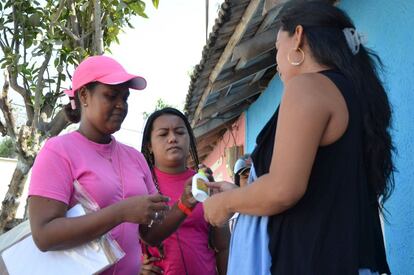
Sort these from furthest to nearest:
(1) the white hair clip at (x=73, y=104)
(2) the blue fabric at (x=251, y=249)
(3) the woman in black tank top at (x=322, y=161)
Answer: (1) the white hair clip at (x=73, y=104) < (2) the blue fabric at (x=251, y=249) < (3) the woman in black tank top at (x=322, y=161)

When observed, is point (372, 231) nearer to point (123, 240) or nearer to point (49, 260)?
point (123, 240)

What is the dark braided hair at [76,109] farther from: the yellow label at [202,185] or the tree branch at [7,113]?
the tree branch at [7,113]

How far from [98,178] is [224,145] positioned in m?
7.59

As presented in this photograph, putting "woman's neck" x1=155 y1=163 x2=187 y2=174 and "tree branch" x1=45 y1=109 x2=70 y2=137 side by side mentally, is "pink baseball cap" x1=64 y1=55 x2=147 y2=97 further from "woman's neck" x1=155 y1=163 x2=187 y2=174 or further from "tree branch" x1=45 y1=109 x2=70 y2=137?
"tree branch" x1=45 y1=109 x2=70 y2=137

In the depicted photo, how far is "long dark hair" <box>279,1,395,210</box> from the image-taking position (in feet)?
4.81

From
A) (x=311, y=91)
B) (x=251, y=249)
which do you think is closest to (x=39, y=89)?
(x=251, y=249)

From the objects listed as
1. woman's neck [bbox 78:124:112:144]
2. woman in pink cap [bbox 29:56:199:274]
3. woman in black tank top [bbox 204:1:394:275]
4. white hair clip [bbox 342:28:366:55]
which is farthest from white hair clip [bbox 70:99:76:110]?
white hair clip [bbox 342:28:366:55]

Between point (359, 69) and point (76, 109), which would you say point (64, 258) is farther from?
point (359, 69)

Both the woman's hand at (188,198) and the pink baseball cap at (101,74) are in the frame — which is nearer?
the pink baseball cap at (101,74)

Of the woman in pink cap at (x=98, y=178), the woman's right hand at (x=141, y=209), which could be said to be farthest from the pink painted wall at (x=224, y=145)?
the woman's right hand at (x=141, y=209)

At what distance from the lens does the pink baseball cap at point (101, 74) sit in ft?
6.40

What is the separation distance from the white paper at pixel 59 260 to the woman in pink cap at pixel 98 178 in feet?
0.13

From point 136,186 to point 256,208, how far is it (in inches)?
28.5

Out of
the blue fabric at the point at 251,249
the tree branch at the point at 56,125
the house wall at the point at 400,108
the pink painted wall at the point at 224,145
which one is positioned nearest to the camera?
the blue fabric at the point at 251,249
